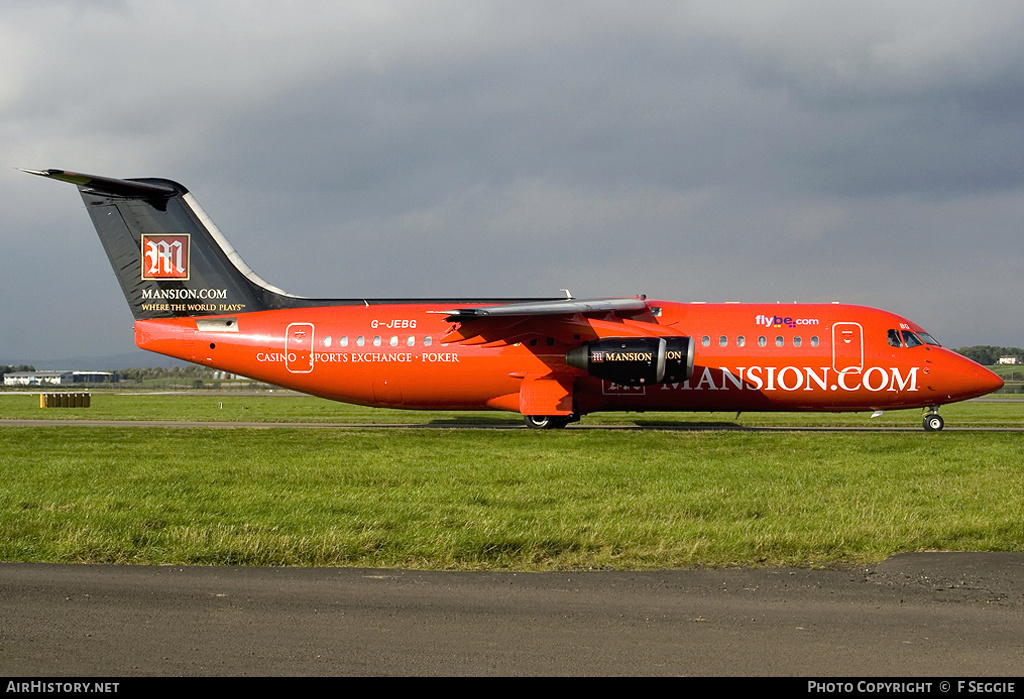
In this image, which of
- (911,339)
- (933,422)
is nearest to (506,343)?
(911,339)

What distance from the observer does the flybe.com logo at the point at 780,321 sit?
31953 mm

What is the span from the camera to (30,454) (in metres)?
23.5

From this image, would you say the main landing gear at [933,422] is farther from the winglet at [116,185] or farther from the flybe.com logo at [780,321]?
the winglet at [116,185]

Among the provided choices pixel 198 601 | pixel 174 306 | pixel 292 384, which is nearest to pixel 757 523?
pixel 198 601

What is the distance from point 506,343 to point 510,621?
24453mm

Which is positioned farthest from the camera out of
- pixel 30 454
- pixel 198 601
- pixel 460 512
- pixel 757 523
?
pixel 30 454

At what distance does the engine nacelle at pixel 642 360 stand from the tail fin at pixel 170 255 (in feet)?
43.8

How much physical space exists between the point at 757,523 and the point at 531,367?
19296 mm

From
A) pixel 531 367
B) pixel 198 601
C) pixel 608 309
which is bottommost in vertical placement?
pixel 198 601

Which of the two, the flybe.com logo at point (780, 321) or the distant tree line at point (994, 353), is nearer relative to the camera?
the flybe.com logo at point (780, 321)

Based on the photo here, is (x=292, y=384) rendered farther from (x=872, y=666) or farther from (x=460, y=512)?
(x=872, y=666)

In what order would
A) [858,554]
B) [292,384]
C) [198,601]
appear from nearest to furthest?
1. [198,601]
2. [858,554]
3. [292,384]

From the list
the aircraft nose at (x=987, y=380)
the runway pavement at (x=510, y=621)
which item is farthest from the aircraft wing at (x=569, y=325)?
the runway pavement at (x=510, y=621)

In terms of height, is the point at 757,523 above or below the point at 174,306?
below
